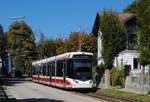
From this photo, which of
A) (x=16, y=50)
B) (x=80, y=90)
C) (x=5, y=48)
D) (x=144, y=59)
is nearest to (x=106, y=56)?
(x=80, y=90)

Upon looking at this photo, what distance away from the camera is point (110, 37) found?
47.5m

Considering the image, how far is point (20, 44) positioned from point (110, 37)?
267 feet

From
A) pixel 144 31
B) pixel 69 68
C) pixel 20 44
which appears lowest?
pixel 69 68

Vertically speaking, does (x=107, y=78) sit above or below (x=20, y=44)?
below

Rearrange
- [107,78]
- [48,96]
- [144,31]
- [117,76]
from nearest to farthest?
[144,31]
[48,96]
[107,78]
[117,76]

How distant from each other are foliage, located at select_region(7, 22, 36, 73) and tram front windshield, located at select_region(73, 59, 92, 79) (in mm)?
79942

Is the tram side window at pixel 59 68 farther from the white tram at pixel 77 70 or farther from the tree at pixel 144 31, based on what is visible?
the tree at pixel 144 31

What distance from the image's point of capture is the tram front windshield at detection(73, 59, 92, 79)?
41656 millimetres

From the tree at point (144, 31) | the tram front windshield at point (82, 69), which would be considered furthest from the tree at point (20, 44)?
the tree at point (144, 31)

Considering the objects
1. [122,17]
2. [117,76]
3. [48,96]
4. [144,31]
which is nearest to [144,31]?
[144,31]

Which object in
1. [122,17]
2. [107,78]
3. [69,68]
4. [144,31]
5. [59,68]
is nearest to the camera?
[144,31]

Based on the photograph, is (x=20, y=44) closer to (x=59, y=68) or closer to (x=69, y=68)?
(x=59, y=68)

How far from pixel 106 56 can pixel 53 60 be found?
5.71 metres

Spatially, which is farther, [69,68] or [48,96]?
[69,68]
